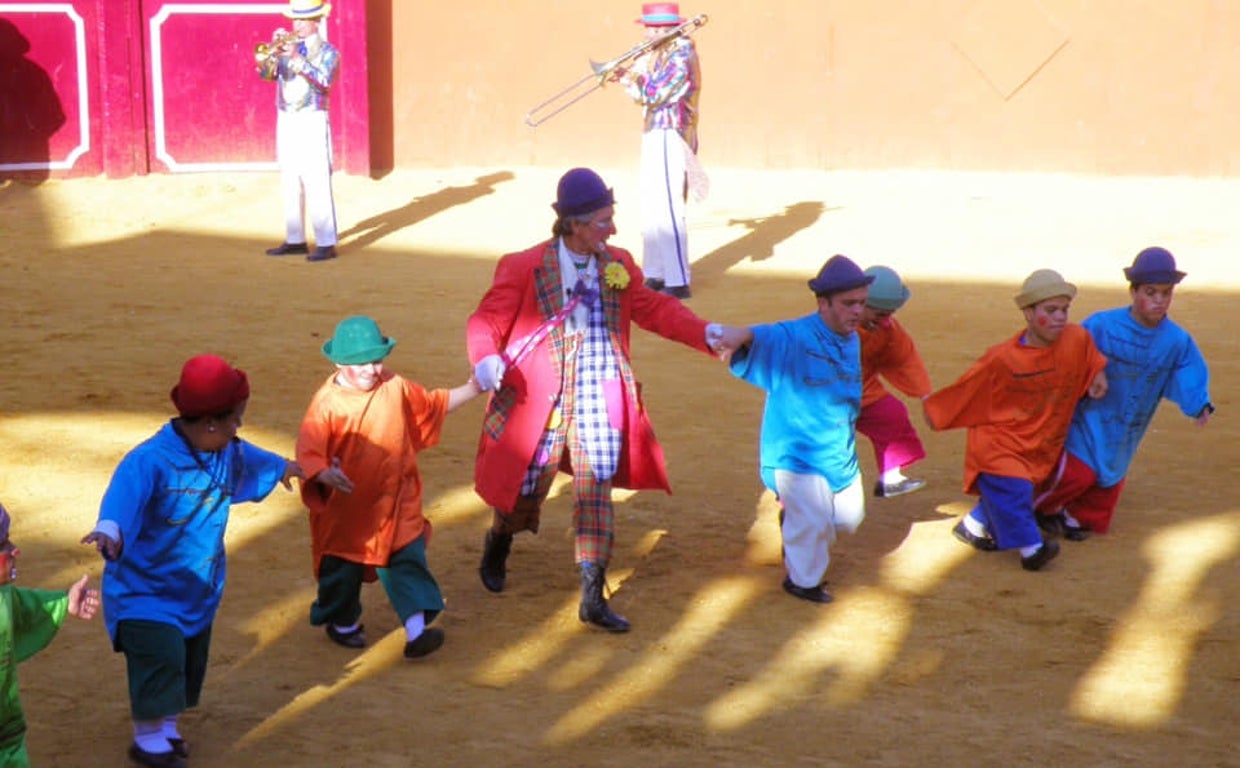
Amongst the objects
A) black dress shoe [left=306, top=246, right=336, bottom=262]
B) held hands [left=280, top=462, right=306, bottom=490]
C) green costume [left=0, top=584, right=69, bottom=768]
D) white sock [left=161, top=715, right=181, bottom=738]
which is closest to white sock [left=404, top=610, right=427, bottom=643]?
held hands [left=280, top=462, right=306, bottom=490]

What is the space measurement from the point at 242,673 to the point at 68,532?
181 centimetres

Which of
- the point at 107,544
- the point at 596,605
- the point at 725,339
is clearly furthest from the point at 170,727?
the point at 725,339

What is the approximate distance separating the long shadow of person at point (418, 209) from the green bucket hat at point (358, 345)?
940cm

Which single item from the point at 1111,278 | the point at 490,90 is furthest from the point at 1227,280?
the point at 490,90

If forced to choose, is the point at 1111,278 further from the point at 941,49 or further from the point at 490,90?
the point at 490,90

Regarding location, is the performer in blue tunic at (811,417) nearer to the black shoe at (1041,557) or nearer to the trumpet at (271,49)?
the black shoe at (1041,557)

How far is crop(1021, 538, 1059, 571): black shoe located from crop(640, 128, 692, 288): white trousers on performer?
6218mm

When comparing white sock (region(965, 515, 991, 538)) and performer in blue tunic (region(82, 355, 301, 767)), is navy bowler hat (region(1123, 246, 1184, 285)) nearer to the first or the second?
white sock (region(965, 515, 991, 538))

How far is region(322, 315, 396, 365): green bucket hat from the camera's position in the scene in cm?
569

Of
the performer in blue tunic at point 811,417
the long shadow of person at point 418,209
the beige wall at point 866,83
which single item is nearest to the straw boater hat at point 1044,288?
the performer in blue tunic at point 811,417

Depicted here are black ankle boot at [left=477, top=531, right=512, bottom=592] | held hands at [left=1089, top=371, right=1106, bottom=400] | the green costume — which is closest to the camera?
the green costume

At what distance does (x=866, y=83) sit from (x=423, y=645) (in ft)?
40.7

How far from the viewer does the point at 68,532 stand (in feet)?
23.8

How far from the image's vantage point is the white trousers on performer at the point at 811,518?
6523mm
